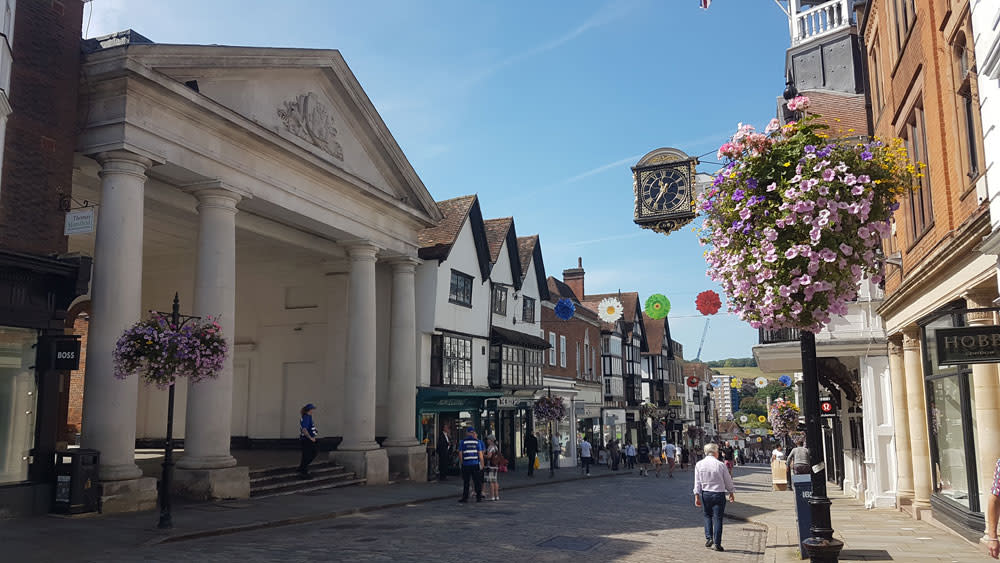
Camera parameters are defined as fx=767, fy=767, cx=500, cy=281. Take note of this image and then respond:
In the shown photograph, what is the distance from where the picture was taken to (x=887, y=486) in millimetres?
17188

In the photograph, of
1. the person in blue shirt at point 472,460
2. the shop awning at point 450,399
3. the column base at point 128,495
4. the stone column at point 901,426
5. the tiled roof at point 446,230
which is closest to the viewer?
the column base at point 128,495

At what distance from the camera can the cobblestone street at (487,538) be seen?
10.2 m

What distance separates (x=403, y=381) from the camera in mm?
23344

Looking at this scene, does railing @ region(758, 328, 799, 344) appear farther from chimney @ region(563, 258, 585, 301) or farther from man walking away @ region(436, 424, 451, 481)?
chimney @ region(563, 258, 585, 301)

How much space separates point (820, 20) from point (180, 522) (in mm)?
20242

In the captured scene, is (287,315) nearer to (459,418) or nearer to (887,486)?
(459,418)

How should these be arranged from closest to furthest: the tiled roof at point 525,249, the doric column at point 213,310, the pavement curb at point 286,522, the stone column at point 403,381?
the pavement curb at point 286,522 < the doric column at point 213,310 < the stone column at point 403,381 < the tiled roof at point 525,249

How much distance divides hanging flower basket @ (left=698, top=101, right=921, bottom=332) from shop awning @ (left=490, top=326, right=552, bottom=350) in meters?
22.1

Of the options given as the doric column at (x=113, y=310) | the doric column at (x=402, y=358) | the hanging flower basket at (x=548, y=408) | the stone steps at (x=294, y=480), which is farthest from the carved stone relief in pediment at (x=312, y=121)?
the hanging flower basket at (x=548, y=408)

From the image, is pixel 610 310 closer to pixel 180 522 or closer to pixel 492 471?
pixel 492 471

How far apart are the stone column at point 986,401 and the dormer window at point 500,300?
21.6 meters

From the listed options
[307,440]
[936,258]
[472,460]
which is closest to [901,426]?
[936,258]

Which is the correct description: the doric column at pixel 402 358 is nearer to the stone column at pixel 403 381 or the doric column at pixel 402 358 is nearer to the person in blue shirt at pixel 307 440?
the stone column at pixel 403 381

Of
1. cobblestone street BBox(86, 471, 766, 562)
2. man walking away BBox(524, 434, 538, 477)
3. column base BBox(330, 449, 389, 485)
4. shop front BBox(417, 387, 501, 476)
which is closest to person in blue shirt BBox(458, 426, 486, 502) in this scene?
cobblestone street BBox(86, 471, 766, 562)
